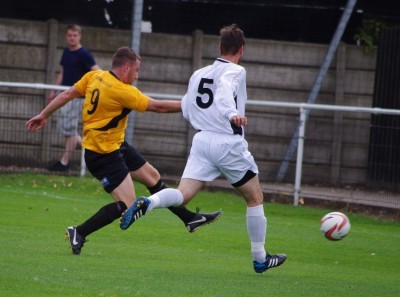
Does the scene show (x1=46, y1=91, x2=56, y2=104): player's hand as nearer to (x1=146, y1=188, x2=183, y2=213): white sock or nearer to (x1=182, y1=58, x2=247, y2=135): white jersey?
(x1=182, y1=58, x2=247, y2=135): white jersey

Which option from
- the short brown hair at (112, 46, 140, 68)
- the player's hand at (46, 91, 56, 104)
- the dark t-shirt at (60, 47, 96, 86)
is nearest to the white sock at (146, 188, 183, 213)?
the short brown hair at (112, 46, 140, 68)

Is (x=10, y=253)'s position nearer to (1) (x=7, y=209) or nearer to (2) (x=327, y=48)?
Result: (1) (x=7, y=209)

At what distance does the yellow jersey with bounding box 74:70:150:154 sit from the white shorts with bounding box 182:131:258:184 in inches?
38.7

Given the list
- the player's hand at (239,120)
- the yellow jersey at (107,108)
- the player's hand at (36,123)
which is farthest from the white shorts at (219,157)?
the player's hand at (36,123)

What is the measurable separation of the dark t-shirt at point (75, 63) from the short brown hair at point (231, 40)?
7799mm

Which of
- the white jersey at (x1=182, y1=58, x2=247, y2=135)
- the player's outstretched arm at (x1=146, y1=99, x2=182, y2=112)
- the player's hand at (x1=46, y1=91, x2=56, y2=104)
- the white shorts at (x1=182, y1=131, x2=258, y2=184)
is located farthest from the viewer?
the player's hand at (x1=46, y1=91, x2=56, y2=104)

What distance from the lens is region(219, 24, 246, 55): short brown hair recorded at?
909 cm

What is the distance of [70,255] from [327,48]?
9436mm

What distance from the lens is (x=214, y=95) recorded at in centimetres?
903

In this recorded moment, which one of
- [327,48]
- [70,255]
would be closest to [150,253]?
[70,255]

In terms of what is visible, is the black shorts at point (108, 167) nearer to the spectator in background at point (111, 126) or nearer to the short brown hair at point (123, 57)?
the spectator in background at point (111, 126)

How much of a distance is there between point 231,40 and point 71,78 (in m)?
8.16

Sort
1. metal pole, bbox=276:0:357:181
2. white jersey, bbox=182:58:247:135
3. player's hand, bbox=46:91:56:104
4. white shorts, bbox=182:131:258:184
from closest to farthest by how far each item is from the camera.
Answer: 1. white jersey, bbox=182:58:247:135
2. white shorts, bbox=182:131:258:184
3. player's hand, bbox=46:91:56:104
4. metal pole, bbox=276:0:357:181

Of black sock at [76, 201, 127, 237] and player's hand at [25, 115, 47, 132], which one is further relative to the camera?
player's hand at [25, 115, 47, 132]
